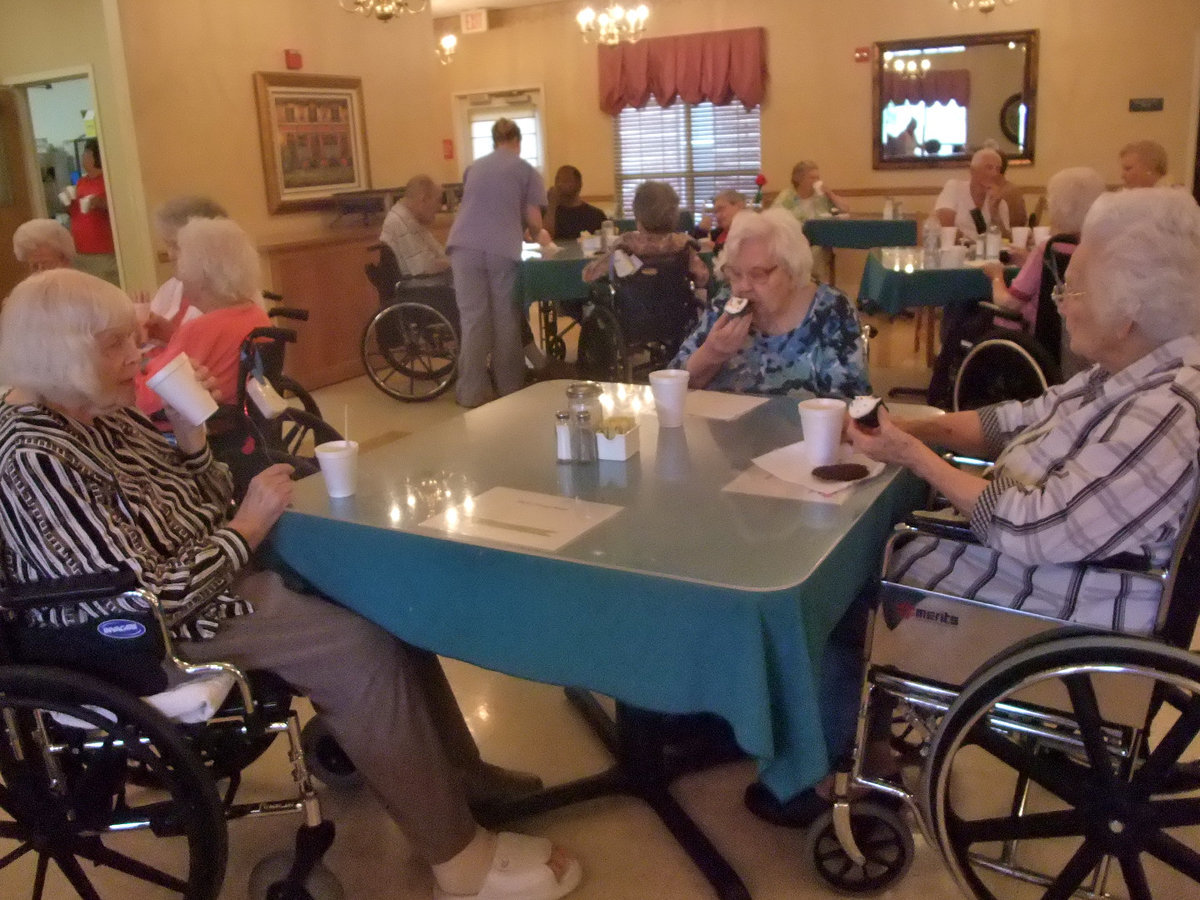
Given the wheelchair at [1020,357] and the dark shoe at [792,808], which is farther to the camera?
the wheelchair at [1020,357]

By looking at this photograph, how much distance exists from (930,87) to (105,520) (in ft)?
26.3

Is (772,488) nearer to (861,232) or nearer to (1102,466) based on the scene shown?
(1102,466)

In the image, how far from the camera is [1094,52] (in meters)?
7.70

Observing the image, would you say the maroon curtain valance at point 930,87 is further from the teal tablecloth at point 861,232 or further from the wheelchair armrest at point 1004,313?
the wheelchair armrest at point 1004,313

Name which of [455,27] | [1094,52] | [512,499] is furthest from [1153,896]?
[455,27]

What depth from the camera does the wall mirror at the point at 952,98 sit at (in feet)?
26.0

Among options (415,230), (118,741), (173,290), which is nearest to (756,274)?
(118,741)

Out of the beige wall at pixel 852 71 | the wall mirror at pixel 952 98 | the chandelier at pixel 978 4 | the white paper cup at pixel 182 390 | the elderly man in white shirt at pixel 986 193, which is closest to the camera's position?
the white paper cup at pixel 182 390

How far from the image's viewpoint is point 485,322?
210 inches

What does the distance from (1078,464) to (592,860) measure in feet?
3.76

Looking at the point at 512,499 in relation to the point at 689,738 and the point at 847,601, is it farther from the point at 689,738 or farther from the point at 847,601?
the point at 689,738

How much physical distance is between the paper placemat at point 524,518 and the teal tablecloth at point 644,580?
0.03m

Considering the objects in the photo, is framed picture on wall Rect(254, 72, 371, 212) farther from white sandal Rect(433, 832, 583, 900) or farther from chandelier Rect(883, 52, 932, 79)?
white sandal Rect(433, 832, 583, 900)

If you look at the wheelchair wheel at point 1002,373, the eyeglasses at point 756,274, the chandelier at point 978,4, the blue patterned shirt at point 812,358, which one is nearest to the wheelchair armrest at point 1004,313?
the wheelchair wheel at point 1002,373
